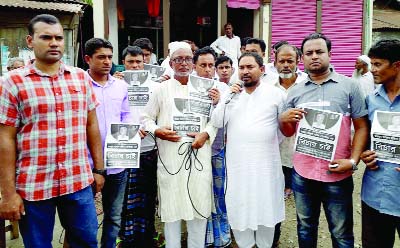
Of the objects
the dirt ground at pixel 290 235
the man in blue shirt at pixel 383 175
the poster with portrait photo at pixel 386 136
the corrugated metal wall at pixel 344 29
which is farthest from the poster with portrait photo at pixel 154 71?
the corrugated metal wall at pixel 344 29

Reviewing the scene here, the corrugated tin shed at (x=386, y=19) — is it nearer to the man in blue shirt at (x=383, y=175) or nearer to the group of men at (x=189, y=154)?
the group of men at (x=189, y=154)

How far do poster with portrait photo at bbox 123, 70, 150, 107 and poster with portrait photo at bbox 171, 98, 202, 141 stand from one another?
23.7 inches

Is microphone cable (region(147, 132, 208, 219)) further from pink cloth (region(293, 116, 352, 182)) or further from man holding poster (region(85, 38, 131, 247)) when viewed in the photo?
pink cloth (region(293, 116, 352, 182))

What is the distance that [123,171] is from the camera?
3502mm

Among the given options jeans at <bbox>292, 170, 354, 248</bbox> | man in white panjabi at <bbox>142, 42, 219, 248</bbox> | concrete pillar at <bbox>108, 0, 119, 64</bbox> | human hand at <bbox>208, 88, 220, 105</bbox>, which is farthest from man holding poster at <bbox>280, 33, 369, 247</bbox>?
concrete pillar at <bbox>108, 0, 119, 64</bbox>

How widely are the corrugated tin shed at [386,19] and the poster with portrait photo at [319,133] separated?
13.0m

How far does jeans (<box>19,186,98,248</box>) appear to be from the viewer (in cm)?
268

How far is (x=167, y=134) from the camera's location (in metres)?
3.55

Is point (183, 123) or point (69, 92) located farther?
point (183, 123)

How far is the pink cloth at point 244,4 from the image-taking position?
10578 millimetres

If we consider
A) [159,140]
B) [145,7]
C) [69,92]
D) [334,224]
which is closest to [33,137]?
[69,92]

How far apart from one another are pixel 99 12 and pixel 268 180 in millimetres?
6731

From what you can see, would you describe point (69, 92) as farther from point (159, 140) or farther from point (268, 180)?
point (268, 180)

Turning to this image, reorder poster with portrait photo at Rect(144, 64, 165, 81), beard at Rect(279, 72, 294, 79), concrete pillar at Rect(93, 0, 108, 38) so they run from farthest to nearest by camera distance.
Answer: concrete pillar at Rect(93, 0, 108, 38) → poster with portrait photo at Rect(144, 64, 165, 81) → beard at Rect(279, 72, 294, 79)
